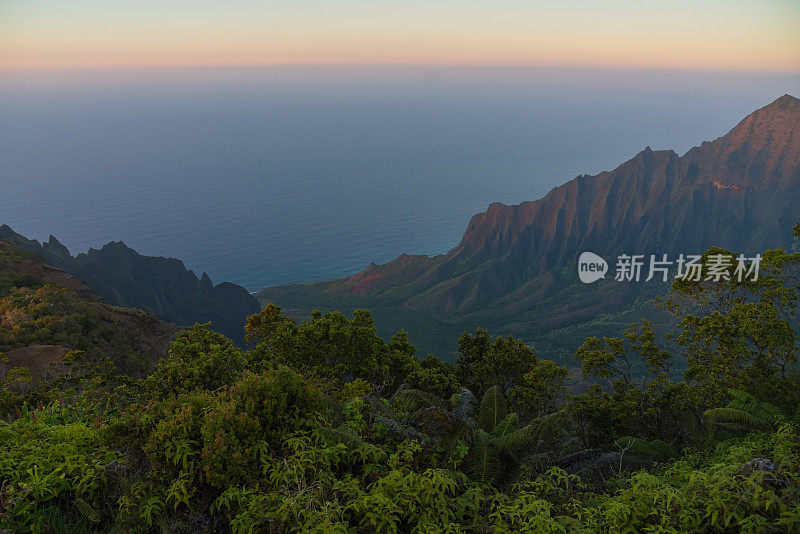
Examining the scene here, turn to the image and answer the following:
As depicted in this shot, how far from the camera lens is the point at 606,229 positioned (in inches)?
5615

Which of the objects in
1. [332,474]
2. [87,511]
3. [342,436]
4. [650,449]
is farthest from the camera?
[650,449]

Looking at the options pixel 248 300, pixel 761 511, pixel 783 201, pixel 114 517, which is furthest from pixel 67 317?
pixel 783 201

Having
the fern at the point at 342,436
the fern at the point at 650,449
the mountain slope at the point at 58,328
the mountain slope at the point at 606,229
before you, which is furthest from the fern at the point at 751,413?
the mountain slope at the point at 606,229

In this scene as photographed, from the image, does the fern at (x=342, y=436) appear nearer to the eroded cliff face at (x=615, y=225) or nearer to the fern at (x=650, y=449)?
the fern at (x=650, y=449)

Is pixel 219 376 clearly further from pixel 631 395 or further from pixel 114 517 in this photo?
pixel 631 395

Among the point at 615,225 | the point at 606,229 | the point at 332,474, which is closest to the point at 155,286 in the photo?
the point at 332,474

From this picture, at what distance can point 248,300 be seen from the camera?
→ 291ft

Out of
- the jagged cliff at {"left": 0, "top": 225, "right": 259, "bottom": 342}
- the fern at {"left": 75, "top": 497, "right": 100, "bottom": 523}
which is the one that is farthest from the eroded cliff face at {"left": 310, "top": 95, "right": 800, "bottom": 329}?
the fern at {"left": 75, "top": 497, "right": 100, "bottom": 523}

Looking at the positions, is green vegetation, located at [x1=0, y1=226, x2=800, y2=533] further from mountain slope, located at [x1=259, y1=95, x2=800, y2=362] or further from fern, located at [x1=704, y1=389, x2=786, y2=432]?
mountain slope, located at [x1=259, y1=95, x2=800, y2=362]

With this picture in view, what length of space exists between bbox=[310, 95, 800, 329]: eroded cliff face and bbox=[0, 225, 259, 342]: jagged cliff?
3914 centimetres

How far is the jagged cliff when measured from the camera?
210 feet

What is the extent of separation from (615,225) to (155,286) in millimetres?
126899

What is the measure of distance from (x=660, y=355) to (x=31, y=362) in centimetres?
2476

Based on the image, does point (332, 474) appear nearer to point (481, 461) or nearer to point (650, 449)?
point (481, 461)
